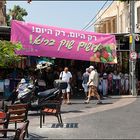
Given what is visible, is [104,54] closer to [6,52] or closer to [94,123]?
[94,123]

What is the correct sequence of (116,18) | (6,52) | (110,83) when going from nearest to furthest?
1. (6,52)
2. (110,83)
3. (116,18)

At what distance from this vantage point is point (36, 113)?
17.3 metres

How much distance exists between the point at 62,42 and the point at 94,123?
1090cm

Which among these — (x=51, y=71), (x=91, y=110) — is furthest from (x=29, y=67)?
(x=91, y=110)

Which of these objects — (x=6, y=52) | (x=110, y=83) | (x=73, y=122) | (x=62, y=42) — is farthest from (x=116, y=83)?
(x=6, y=52)

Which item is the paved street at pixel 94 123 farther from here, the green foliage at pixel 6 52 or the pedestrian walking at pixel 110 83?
the pedestrian walking at pixel 110 83

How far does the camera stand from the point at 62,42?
2453 centimetres

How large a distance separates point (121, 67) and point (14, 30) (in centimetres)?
788

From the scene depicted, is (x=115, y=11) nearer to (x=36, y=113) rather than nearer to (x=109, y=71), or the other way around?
(x=109, y=71)

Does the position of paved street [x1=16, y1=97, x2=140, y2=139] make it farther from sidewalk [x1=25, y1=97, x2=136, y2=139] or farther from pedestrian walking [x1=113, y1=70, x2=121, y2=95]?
pedestrian walking [x1=113, y1=70, x2=121, y2=95]

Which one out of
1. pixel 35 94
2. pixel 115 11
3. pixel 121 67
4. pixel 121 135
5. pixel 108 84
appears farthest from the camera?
pixel 115 11

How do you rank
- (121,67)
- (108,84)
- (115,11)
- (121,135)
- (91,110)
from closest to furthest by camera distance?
(121,135) → (91,110) → (108,84) → (121,67) → (115,11)

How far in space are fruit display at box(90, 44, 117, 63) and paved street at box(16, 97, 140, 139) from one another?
5.13 metres

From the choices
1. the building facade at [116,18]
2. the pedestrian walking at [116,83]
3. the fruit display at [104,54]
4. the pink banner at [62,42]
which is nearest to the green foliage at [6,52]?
the pink banner at [62,42]
